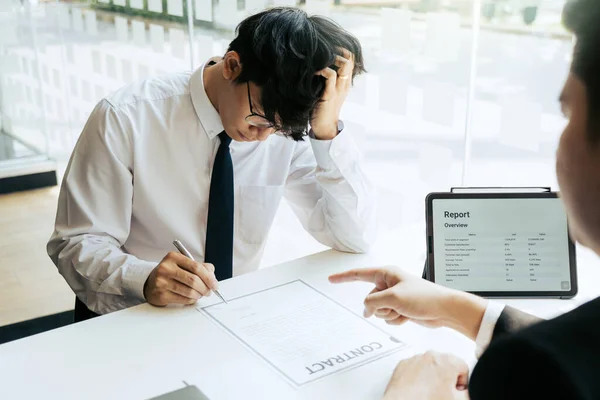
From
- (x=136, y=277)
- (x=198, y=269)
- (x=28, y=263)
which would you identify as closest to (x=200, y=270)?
(x=198, y=269)

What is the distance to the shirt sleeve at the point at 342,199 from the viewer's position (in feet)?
5.41

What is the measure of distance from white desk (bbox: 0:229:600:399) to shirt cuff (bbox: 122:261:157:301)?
68 millimetres

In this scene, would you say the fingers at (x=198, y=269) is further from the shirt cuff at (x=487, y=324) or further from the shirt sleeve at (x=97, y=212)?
the shirt cuff at (x=487, y=324)

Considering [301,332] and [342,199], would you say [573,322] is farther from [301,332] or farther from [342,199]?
[342,199]

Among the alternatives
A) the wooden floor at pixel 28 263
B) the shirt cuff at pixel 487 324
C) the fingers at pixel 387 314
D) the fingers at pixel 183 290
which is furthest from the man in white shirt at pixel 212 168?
the wooden floor at pixel 28 263

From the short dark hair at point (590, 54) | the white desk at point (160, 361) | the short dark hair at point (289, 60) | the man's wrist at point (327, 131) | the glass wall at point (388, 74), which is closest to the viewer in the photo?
the short dark hair at point (590, 54)

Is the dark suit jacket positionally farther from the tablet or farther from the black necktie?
the black necktie

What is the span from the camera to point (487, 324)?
1.16 m

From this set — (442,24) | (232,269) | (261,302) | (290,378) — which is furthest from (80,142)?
(442,24)

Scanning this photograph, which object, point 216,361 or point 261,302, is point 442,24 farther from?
point 216,361

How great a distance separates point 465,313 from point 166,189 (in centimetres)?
83

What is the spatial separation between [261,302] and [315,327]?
0.15m

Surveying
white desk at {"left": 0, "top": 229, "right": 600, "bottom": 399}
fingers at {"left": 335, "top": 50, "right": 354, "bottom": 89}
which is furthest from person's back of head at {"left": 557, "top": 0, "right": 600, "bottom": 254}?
fingers at {"left": 335, "top": 50, "right": 354, "bottom": 89}

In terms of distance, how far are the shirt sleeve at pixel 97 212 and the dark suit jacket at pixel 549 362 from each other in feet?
3.49
